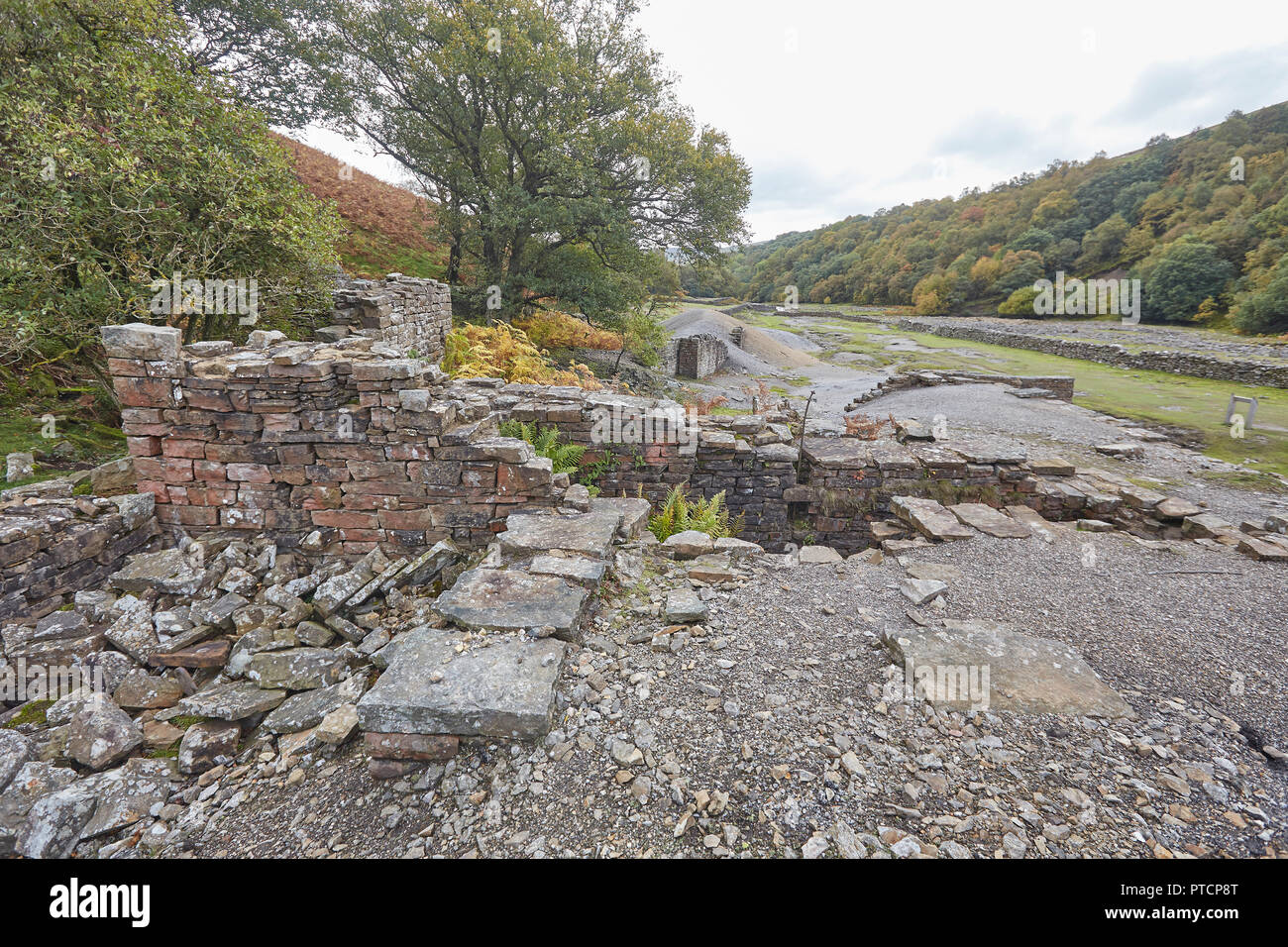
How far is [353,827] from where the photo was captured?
2.41 m

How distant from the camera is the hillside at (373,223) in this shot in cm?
1511

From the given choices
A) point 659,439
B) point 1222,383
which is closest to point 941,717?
point 659,439

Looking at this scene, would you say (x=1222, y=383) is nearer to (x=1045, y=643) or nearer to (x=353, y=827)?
(x=1045, y=643)

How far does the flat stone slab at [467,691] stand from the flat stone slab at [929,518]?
15.0 ft

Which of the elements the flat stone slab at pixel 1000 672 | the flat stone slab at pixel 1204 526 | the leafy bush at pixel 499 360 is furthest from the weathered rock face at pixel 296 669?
the flat stone slab at pixel 1204 526

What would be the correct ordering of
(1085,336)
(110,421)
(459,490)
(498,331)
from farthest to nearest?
(1085,336) → (498,331) → (110,421) → (459,490)

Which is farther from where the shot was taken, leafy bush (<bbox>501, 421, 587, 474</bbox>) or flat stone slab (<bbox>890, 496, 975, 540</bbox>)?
leafy bush (<bbox>501, 421, 587, 474</bbox>)

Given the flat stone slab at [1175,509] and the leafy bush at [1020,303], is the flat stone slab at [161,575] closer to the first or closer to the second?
the flat stone slab at [1175,509]

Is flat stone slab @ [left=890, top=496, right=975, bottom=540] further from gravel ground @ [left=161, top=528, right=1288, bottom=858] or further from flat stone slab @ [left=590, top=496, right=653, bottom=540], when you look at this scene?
flat stone slab @ [left=590, top=496, right=653, bottom=540]

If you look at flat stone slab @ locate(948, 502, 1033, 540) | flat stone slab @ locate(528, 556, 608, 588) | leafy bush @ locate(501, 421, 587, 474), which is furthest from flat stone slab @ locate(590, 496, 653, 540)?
flat stone slab @ locate(948, 502, 1033, 540)

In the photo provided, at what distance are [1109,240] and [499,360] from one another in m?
56.5

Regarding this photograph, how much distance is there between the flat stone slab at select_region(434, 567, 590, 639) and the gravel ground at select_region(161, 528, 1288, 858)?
279 millimetres

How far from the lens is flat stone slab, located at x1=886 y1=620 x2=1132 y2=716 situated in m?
3.00

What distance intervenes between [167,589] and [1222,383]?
2687 centimetres
